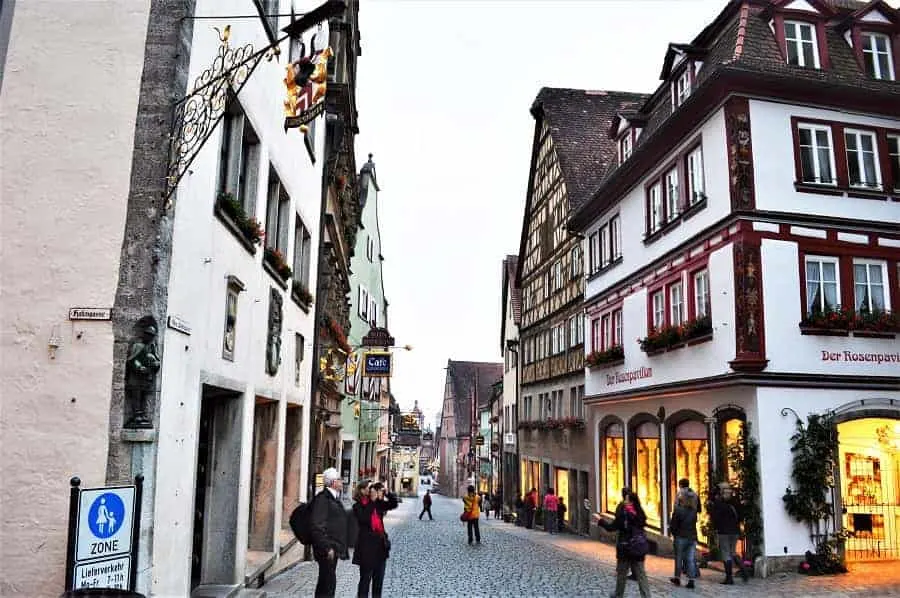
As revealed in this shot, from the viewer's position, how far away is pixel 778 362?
14.8 metres

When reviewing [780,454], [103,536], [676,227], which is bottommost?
[103,536]

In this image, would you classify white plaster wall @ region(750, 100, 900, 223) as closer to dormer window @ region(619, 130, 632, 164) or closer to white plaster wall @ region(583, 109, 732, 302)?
white plaster wall @ region(583, 109, 732, 302)

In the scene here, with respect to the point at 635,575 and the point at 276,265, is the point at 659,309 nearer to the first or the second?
the point at 635,575

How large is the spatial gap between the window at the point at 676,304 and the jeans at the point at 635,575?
7.98 metres

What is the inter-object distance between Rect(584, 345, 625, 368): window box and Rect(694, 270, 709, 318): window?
4.82m

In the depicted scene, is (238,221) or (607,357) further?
(607,357)

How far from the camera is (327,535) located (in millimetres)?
8914

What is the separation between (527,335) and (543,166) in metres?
8.36

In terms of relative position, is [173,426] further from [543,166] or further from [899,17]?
[543,166]

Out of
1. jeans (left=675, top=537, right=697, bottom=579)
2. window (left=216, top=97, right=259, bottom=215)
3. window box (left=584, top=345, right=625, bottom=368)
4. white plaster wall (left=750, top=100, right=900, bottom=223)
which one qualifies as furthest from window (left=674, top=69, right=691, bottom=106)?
window (left=216, top=97, right=259, bottom=215)

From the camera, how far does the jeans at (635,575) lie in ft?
35.3

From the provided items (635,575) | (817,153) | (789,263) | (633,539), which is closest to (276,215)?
(633,539)

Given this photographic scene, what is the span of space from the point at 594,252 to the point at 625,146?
366cm

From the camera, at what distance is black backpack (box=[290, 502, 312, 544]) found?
8.95 meters
